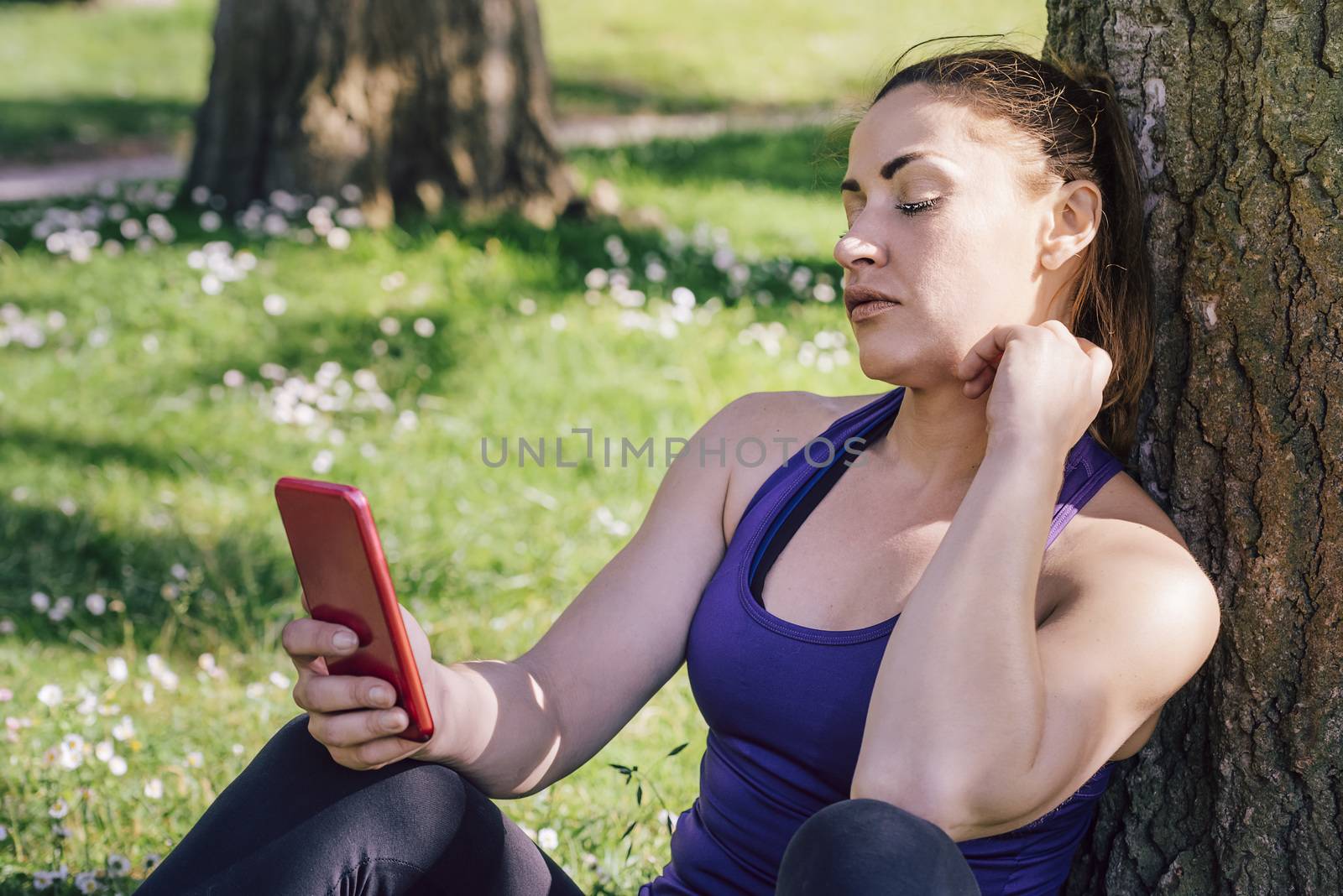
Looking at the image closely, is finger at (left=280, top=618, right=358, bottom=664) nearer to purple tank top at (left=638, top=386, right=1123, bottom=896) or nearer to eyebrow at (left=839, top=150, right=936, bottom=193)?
purple tank top at (left=638, top=386, right=1123, bottom=896)

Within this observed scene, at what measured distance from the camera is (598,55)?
15969mm

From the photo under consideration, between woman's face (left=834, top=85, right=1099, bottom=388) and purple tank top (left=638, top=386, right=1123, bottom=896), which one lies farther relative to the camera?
woman's face (left=834, top=85, right=1099, bottom=388)

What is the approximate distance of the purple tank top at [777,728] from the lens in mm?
1907

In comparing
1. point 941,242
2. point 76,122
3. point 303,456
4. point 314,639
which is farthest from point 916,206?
point 76,122

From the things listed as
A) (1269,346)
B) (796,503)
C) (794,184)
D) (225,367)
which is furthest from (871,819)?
(794,184)

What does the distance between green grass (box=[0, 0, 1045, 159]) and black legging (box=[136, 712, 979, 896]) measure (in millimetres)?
10797

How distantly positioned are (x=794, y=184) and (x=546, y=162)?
6.67 feet

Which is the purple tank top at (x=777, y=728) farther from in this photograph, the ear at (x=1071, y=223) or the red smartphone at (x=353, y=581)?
the red smartphone at (x=353, y=581)

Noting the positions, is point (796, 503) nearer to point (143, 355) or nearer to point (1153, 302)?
point (1153, 302)

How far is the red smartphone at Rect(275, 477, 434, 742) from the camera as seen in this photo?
174cm

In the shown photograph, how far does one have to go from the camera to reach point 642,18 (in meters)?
17.7

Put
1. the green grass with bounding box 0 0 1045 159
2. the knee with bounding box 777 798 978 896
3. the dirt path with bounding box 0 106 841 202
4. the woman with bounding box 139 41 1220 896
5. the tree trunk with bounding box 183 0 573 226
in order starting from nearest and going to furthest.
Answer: the knee with bounding box 777 798 978 896 < the woman with bounding box 139 41 1220 896 < the tree trunk with bounding box 183 0 573 226 < the dirt path with bounding box 0 106 841 202 < the green grass with bounding box 0 0 1045 159

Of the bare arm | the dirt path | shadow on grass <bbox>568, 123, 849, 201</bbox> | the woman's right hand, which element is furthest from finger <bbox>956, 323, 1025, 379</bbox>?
the dirt path

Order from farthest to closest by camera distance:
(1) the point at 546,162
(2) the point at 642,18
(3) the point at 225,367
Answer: (2) the point at 642,18, (1) the point at 546,162, (3) the point at 225,367
